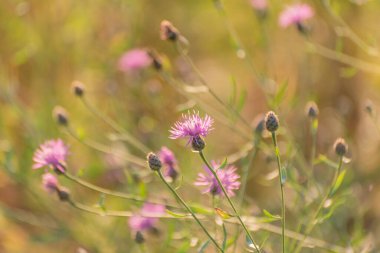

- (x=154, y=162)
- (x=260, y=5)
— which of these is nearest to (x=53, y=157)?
(x=154, y=162)

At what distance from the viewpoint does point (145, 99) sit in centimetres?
236

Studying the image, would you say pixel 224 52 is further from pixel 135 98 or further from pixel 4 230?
pixel 4 230

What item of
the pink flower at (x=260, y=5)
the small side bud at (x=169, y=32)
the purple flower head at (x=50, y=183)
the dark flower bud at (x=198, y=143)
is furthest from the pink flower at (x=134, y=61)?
the dark flower bud at (x=198, y=143)

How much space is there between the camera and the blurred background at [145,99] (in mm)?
1977

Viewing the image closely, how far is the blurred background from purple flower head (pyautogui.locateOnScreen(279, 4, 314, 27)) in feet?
0.17

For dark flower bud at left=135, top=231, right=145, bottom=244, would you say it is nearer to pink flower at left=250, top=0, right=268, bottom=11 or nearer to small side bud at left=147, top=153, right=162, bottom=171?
small side bud at left=147, top=153, right=162, bottom=171

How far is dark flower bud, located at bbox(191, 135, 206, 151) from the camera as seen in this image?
1.09 m

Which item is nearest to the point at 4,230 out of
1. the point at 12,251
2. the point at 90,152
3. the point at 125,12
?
the point at 12,251

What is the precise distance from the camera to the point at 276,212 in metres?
2.09

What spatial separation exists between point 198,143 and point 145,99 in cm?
129

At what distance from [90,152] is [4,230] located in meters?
0.42

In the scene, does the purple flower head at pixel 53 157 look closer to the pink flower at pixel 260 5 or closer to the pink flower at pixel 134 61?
the pink flower at pixel 260 5

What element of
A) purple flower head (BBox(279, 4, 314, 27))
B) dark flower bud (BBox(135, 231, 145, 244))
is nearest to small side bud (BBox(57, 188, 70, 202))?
dark flower bud (BBox(135, 231, 145, 244))

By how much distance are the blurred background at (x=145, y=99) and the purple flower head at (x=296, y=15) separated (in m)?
0.05
